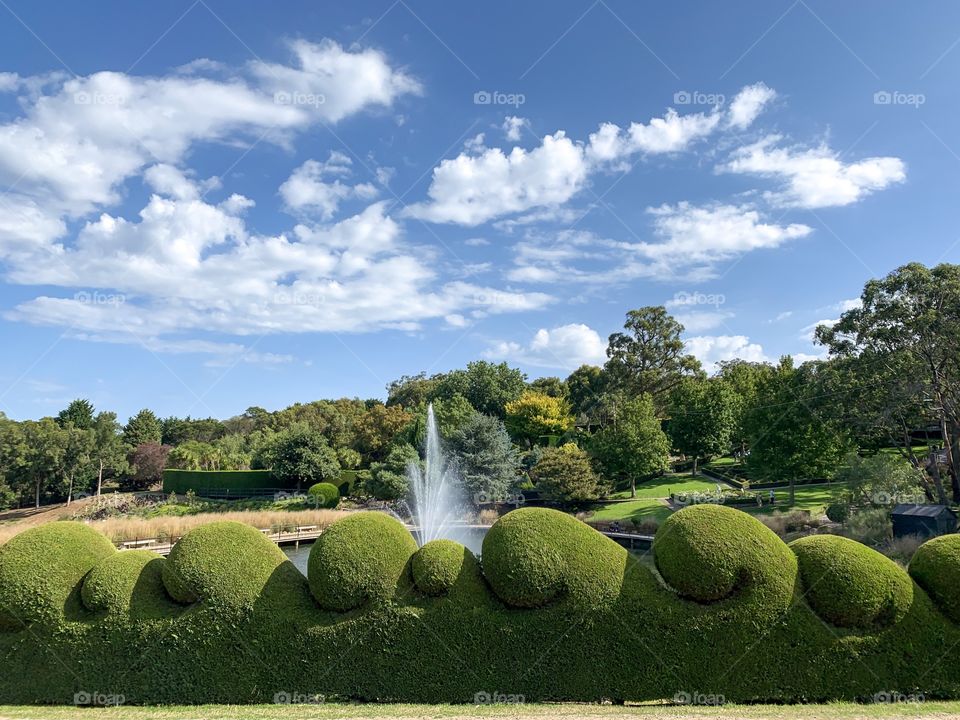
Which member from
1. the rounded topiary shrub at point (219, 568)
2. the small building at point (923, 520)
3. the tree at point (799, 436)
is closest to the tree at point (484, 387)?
the tree at point (799, 436)

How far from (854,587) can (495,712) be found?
213 inches

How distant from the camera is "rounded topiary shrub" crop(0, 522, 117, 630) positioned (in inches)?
331

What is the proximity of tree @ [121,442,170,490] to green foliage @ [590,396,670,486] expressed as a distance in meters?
44.7

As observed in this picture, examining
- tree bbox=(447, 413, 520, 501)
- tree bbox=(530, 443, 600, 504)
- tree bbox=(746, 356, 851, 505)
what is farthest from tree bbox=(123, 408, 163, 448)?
tree bbox=(746, 356, 851, 505)

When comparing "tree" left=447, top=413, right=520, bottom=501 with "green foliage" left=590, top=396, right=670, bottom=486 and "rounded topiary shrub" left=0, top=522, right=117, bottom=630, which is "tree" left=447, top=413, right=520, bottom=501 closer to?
"green foliage" left=590, top=396, right=670, bottom=486

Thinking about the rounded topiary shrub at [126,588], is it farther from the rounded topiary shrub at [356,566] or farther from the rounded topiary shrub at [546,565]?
the rounded topiary shrub at [546,565]

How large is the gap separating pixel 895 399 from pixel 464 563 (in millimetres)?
24838

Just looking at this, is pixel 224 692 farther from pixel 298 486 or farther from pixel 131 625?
pixel 298 486

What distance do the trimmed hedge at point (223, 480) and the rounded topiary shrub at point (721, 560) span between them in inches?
1688

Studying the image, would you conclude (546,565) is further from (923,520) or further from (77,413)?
(77,413)

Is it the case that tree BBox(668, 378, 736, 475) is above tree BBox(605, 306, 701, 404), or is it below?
below

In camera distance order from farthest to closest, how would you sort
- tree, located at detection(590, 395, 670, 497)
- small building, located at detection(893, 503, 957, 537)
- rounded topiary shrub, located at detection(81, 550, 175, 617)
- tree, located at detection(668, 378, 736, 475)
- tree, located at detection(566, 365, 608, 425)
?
1. tree, located at detection(566, 365, 608, 425)
2. tree, located at detection(668, 378, 736, 475)
3. tree, located at detection(590, 395, 670, 497)
4. small building, located at detection(893, 503, 957, 537)
5. rounded topiary shrub, located at detection(81, 550, 175, 617)

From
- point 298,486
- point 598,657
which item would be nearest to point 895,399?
point 598,657

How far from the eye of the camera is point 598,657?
26.8 ft
